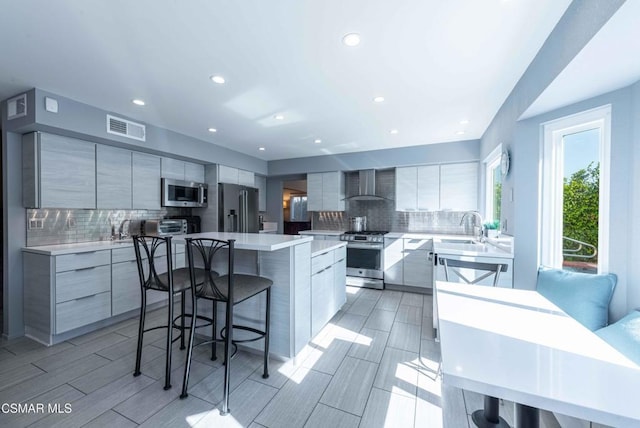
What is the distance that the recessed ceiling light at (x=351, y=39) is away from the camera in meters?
1.70

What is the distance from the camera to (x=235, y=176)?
4.79m

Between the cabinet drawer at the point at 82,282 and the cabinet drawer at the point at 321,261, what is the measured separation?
7.52 feet

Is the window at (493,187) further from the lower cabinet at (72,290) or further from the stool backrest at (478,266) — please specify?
the lower cabinet at (72,290)

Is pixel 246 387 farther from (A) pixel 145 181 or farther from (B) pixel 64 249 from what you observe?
(A) pixel 145 181

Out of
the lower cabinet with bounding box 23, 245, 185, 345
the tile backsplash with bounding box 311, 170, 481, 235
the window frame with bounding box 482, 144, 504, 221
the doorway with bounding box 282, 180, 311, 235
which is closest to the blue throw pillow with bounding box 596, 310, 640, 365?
the window frame with bounding box 482, 144, 504, 221

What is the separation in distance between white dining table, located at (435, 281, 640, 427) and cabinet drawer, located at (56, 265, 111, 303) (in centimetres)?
330

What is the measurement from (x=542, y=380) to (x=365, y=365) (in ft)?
5.51

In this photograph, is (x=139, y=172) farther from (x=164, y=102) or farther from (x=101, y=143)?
(x=164, y=102)

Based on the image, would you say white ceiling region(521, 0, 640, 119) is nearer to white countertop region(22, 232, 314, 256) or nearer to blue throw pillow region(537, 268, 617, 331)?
blue throw pillow region(537, 268, 617, 331)

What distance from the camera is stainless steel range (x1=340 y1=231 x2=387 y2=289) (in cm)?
439

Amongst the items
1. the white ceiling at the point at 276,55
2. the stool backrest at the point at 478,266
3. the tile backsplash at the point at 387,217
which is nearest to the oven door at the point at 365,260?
the tile backsplash at the point at 387,217

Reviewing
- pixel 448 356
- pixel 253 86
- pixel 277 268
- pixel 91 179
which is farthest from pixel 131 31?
pixel 448 356

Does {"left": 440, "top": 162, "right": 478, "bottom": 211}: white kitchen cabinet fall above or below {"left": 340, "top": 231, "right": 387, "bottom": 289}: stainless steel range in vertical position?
above

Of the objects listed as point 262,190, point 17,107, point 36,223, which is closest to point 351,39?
point 17,107
